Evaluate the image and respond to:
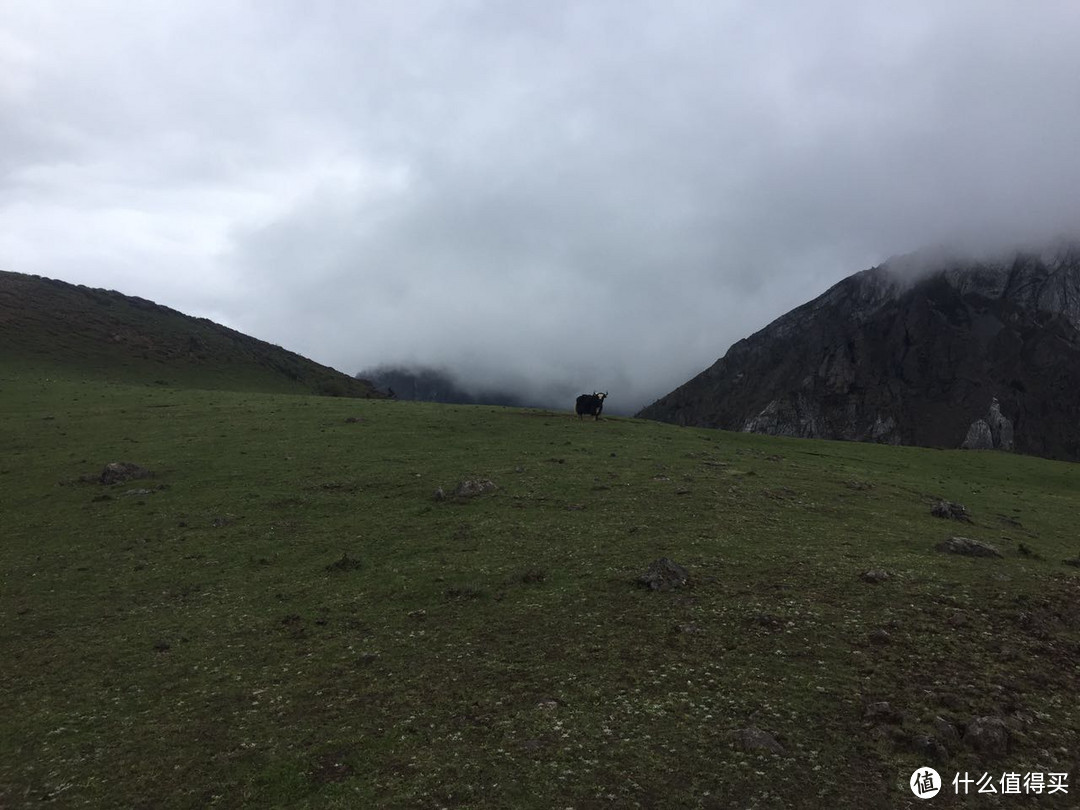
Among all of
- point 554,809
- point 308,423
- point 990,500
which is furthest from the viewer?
point 308,423

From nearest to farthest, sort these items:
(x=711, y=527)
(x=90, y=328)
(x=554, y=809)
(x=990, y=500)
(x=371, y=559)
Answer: (x=554, y=809) < (x=371, y=559) < (x=711, y=527) < (x=990, y=500) < (x=90, y=328)

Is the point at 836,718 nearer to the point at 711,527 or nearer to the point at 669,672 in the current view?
the point at 669,672

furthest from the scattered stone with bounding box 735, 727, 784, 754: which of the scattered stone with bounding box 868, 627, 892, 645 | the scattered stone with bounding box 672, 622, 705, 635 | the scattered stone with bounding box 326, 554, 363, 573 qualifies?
the scattered stone with bounding box 326, 554, 363, 573

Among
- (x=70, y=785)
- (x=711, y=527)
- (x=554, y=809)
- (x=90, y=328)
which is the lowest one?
(x=70, y=785)

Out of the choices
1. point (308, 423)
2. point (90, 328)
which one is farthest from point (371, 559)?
point (90, 328)

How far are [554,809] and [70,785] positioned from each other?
400 inches

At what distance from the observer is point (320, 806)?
12.3 metres

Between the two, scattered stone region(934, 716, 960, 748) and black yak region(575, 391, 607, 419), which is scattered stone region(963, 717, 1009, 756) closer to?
scattered stone region(934, 716, 960, 748)

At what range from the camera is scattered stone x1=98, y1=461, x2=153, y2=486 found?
37.3 m

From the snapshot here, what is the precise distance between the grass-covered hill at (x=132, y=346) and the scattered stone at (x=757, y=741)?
97.3 meters

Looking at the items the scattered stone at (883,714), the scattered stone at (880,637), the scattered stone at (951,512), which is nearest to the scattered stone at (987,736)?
the scattered stone at (883,714)

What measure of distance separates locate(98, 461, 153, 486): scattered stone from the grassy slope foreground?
104cm

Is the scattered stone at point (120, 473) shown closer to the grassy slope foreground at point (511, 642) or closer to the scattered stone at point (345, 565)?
the grassy slope foreground at point (511, 642)

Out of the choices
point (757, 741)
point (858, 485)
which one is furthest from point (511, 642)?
point (858, 485)
